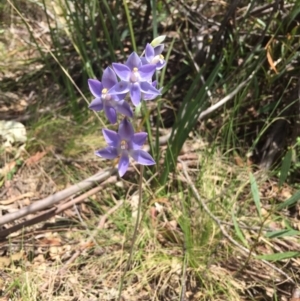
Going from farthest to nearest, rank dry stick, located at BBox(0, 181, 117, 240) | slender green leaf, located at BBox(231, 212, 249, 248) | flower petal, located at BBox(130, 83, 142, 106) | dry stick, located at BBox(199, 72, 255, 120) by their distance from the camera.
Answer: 1. dry stick, located at BBox(199, 72, 255, 120)
2. dry stick, located at BBox(0, 181, 117, 240)
3. slender green leaf, located at BBox(231, 212, 249, 248)
4. flower petal, located at BBox(130, 83, 142, 106)

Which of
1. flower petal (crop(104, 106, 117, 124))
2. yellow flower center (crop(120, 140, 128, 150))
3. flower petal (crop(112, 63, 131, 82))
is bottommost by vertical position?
yellow flower center (crop(120, 140, 128, 150))

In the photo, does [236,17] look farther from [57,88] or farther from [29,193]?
[29,193]

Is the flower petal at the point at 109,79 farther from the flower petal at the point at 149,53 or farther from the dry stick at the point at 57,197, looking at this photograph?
the dry stick at the point at 57,197

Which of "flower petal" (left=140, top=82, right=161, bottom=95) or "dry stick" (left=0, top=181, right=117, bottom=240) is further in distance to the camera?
"dry stick" (left=0, top=181, right=117, bottom=240)

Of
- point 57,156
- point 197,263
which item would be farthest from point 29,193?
point 197,263

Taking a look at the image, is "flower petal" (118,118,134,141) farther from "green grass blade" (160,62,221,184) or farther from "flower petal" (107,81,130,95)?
"green grass blade" (160,62,221,184)

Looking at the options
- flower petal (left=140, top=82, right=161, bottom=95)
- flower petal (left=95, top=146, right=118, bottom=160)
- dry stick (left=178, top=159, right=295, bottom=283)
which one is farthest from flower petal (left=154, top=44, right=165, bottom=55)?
dry stick (left=178, top=159, right=295, bottom=283)
